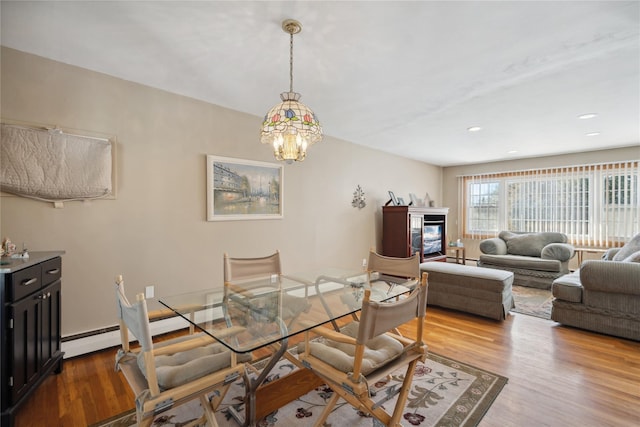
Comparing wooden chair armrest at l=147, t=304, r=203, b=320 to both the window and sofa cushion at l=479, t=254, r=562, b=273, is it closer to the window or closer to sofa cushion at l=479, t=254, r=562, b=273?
sofa cushion at l=479, t=254, r=562, b=273

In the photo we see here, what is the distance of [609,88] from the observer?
9.24ft

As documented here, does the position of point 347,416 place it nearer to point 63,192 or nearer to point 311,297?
point 311,297

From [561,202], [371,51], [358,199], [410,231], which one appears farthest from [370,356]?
[561,202]

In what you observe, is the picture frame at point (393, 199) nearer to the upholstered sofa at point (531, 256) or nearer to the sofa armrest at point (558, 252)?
the upholstered sofa at point (531, 256)

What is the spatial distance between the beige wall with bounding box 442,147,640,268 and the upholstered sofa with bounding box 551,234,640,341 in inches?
130

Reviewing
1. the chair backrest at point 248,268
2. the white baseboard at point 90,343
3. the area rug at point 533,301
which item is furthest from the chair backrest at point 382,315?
the area rug at point 533,301

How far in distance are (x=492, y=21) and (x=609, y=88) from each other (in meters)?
1.91

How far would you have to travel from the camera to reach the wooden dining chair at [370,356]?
1321 mm

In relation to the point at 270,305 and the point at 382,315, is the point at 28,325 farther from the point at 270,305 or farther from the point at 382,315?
the point at 382,315

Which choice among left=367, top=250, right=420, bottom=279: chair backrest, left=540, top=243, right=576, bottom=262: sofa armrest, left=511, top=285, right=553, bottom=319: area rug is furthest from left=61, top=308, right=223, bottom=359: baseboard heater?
left=540, top=243, right=576, bottom=262: sofa armrest

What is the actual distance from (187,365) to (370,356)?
0.91m

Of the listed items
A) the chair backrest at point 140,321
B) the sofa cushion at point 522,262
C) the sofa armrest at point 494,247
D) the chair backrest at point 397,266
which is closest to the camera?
the chair backrest at point 140,321

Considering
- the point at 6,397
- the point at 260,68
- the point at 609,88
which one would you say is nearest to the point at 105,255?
the point at 6,397

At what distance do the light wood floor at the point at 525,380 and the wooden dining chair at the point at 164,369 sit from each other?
747 millimetres
